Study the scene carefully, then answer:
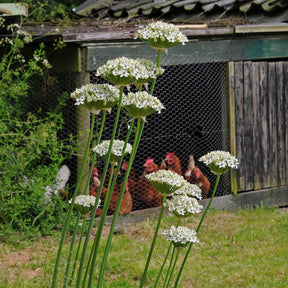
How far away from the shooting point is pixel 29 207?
512 cm

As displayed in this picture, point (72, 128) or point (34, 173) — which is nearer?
point (34, 173)

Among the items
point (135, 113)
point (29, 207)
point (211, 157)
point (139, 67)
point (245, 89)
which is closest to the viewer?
point (139, 67)

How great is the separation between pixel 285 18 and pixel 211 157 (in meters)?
5.16

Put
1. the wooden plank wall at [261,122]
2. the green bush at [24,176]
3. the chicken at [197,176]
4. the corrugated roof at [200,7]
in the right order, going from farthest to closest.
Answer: the corrugated roof at [200,7]
the wooden plank wall at [261,122]
the chicken at [197,176]
the green bush at [24,176]

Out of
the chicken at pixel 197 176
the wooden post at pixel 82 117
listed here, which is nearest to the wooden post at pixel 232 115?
the chicken at pixel 197 176

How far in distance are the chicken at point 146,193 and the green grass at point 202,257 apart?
0.97 ft

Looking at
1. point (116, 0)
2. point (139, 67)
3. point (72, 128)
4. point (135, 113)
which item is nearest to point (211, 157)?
point (135, 113)

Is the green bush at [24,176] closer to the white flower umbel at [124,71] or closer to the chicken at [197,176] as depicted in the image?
the chicken at [197,176]

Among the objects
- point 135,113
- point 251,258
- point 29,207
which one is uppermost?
point 135,113

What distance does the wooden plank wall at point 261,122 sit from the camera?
650 centimetres

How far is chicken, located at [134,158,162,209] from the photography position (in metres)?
5.96

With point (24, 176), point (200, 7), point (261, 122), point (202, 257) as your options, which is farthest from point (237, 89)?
point (24, 176)

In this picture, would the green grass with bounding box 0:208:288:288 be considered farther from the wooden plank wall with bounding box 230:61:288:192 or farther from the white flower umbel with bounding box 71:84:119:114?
the white flower umbel with bounding box 71:84:119:114

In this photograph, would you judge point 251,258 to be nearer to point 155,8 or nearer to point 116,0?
point 155,8
